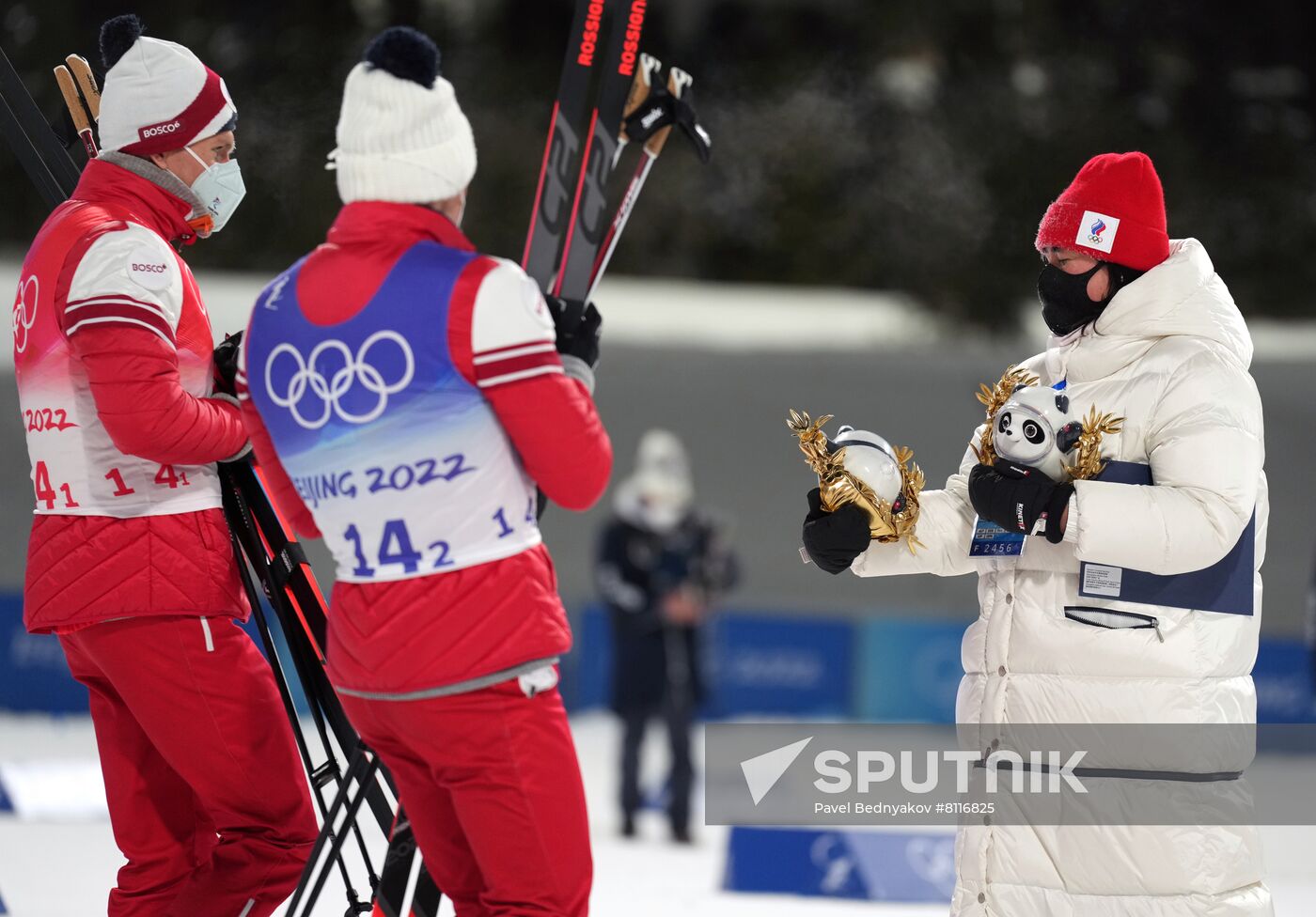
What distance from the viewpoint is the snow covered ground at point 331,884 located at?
13.7 feet

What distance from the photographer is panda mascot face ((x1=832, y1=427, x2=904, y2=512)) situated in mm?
2742

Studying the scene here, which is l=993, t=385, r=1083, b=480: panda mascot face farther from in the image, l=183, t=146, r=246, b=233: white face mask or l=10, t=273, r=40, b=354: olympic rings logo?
l=10, t=273, r=40, b=354: olympic rings logo

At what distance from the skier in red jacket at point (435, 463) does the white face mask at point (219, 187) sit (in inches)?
29.6

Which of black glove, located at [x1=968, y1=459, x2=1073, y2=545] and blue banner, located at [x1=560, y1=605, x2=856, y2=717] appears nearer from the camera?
black glove, located at [x1=968, y1=459, x2=1073, y2=545]

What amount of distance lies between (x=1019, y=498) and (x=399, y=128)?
1.22 meters

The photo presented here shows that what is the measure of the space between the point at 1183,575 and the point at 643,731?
4.33m

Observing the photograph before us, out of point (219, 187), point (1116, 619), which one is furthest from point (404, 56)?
point (1116, 619)

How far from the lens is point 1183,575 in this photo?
259 cm

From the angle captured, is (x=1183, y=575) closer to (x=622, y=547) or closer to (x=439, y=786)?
(x=439, y=786)

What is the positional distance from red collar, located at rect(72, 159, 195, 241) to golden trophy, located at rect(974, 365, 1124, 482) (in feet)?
5.40

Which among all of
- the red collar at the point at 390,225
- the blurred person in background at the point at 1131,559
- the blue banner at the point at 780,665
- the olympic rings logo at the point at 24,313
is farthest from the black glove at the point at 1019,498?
the blue banner at the point at 780,665

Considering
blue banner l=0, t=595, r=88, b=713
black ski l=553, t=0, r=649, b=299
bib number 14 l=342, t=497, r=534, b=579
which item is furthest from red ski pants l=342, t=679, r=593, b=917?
blue banner l=0, t=595, r=88, b=713

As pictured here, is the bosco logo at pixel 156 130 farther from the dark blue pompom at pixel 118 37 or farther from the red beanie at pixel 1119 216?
the red beanie at pixel 1119 216

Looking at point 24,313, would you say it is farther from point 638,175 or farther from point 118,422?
point 638,175
